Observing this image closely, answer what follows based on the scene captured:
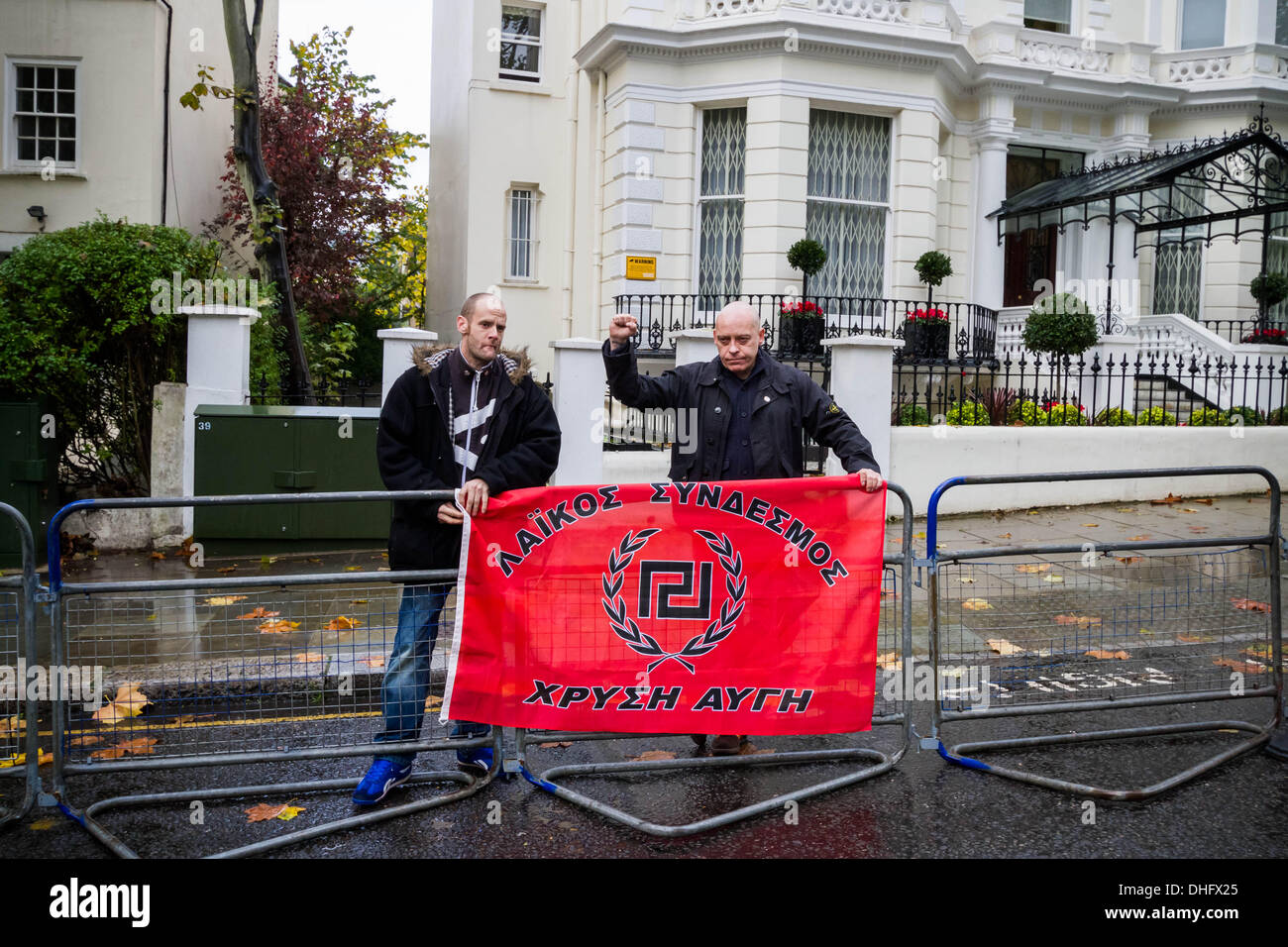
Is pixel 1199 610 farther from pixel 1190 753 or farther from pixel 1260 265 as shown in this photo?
pixel 1260 265

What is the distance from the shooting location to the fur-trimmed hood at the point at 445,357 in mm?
4840

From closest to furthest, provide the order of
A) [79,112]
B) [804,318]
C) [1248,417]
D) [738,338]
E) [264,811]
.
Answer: [264,811] → [738,338] → [1248,417] → [804,318] → [79,112]

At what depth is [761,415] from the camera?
5.25 metres

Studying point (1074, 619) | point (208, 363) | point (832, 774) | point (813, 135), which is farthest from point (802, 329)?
point (832, 774)

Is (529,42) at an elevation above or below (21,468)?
above

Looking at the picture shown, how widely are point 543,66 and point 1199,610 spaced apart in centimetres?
1600

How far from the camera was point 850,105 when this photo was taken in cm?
1661

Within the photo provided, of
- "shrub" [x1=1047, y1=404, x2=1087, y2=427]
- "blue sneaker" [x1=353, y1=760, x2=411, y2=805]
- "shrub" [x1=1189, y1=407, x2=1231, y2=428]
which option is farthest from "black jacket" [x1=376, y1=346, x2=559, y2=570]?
"shrub" [x1=1189, y1=407, x2=1231, y2=428]

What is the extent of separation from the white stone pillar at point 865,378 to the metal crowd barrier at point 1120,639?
13.4 feet

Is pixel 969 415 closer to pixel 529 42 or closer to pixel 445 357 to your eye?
pixel 445 357

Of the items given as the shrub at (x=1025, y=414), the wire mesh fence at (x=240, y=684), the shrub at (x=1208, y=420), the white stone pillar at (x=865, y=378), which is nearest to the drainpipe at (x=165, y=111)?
the white stone pillar at (x=865, y=378)

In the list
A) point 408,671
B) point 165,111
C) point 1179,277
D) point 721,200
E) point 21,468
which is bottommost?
point 408,671

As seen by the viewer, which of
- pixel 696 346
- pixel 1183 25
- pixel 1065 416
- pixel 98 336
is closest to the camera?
pixel 98 336

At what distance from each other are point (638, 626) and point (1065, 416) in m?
9.49
